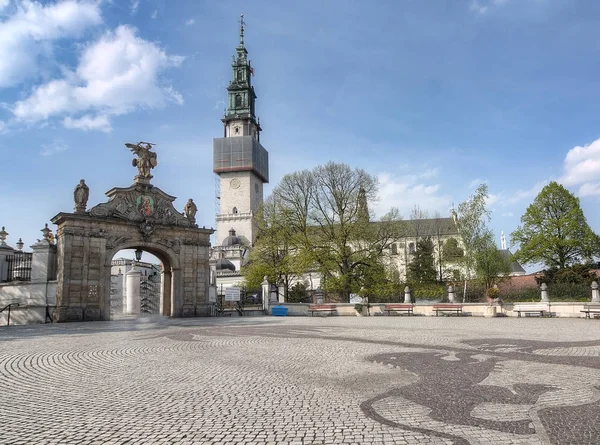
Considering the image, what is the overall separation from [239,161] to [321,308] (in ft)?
231

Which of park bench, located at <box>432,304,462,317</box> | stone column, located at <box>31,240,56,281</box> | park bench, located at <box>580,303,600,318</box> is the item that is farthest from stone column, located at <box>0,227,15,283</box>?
park bench, located at <box>580,303,600,318</box>

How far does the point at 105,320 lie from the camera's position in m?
27.7

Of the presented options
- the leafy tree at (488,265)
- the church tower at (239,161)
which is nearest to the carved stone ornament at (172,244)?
the leafy tree at (488,265)

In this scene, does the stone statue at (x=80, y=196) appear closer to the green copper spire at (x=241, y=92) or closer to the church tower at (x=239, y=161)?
the church tower at (x=239, y=161)

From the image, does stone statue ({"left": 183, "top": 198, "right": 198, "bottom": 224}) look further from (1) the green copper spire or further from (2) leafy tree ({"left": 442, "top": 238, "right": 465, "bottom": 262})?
(1) the green copper spire

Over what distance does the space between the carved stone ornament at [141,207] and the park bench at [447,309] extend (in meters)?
17.1

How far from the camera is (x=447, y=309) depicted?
32062 mm

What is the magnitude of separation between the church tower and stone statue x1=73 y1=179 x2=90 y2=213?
6517cm

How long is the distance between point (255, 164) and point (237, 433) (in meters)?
98.0

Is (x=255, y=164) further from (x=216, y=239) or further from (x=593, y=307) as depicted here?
A: (x=593, y=307)

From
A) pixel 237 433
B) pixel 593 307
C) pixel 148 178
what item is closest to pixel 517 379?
pixel 237 433

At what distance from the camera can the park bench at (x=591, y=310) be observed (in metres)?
26.2

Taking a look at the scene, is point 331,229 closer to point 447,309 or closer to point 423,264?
point 447,309

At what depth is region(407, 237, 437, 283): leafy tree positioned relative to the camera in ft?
178
